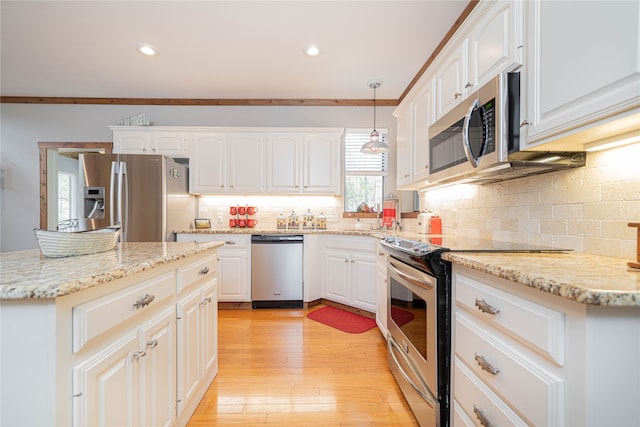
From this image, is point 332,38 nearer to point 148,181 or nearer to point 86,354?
point 148,181

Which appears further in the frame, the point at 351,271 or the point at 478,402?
the point at 351,271

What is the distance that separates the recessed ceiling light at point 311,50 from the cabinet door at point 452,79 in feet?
3.99

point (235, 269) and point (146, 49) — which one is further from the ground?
point (146, 49)

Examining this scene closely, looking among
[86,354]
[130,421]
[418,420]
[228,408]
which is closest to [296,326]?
[228,408]

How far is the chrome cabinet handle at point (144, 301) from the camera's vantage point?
Answer: 3.46 feet

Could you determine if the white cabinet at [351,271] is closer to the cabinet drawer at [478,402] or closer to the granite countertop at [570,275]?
the cabinet drawer at [478,402]

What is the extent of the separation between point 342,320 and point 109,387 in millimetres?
2373

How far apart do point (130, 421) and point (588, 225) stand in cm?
205

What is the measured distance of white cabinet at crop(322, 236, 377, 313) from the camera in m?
3.01

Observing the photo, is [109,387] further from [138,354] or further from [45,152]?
[45,152]

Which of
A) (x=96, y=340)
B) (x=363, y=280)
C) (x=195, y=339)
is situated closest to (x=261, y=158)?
(x=363, y=280)

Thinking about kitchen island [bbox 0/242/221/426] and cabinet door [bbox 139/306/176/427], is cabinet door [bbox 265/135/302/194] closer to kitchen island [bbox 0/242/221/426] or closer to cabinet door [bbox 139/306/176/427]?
kitchen island [bbox 0/242/221/426]

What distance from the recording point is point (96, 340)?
2.82ft

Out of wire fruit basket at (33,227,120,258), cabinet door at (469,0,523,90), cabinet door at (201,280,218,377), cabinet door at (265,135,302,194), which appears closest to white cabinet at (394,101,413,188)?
cabinet door at (469,0,523,90)
